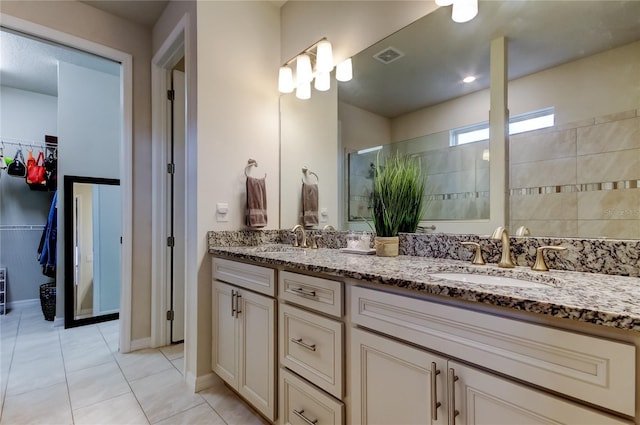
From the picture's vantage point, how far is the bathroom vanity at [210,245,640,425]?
23.7 inches

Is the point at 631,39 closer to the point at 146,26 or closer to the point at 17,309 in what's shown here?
the point at 146,26

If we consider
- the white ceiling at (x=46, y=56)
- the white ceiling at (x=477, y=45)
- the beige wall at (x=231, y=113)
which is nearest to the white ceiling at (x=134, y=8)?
the white ceiling at (x=46, y=56)

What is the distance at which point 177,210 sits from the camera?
103 inches

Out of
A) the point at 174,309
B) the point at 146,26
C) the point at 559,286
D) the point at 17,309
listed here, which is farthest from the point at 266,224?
the point at 17,309

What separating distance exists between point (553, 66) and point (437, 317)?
1050mm

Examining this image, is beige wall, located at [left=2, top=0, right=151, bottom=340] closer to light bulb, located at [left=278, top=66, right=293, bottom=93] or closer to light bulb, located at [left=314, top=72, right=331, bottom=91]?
light bulb, located at [left=278, top=66, right=293, bottom=93]

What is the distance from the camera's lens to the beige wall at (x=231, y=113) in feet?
6.33

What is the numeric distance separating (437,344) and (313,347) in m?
0.54

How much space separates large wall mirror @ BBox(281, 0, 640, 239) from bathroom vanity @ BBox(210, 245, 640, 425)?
0.26 m

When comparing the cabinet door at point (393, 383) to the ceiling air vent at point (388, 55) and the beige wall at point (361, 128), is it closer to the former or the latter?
the beige wall at point (361, 128)

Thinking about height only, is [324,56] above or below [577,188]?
above

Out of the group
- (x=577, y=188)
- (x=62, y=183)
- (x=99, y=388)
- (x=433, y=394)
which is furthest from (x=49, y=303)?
(x=577, y=188)

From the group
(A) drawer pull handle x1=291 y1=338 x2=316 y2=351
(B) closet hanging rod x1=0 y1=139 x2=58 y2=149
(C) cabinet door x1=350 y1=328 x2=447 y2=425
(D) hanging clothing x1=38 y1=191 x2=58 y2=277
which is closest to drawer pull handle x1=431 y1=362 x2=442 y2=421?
(C) cabinet door x1=350 y1=328 x2=447 y2=425

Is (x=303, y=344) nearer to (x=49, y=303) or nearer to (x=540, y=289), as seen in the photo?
(x=540, y=289)
